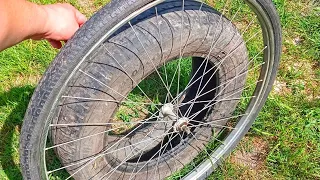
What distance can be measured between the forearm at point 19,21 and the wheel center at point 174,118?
69cm

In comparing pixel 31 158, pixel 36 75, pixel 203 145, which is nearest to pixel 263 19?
Result: pixel 203 145

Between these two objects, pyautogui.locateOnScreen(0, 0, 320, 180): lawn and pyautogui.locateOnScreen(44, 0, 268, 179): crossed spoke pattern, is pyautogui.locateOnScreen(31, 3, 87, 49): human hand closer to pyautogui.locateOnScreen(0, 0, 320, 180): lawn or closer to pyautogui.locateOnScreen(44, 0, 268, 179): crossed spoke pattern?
pyautogui.locateOnScreen(44, 0, 268, 179): crossed spoke pattern

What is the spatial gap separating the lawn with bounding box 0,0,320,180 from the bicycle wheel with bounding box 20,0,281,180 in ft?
0.69

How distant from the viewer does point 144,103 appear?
7.52 ft

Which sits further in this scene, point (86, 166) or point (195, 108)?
point (195, 108)

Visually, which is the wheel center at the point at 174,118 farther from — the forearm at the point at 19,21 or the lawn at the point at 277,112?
the forearm at the point at 19,21

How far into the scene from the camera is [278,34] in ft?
7.21

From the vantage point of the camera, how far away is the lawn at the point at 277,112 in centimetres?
280

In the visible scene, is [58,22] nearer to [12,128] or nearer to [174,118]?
[174,118]

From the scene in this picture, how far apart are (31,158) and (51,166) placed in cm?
93

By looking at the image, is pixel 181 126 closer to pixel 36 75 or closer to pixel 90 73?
pixel 90 73

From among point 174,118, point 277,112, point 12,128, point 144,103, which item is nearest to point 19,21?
point 144,103

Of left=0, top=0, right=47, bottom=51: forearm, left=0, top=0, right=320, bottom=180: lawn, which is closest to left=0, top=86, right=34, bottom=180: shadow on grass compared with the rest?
left=0, top=0, right=320, bottom=180: lawn

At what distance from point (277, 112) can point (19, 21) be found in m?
1.76
